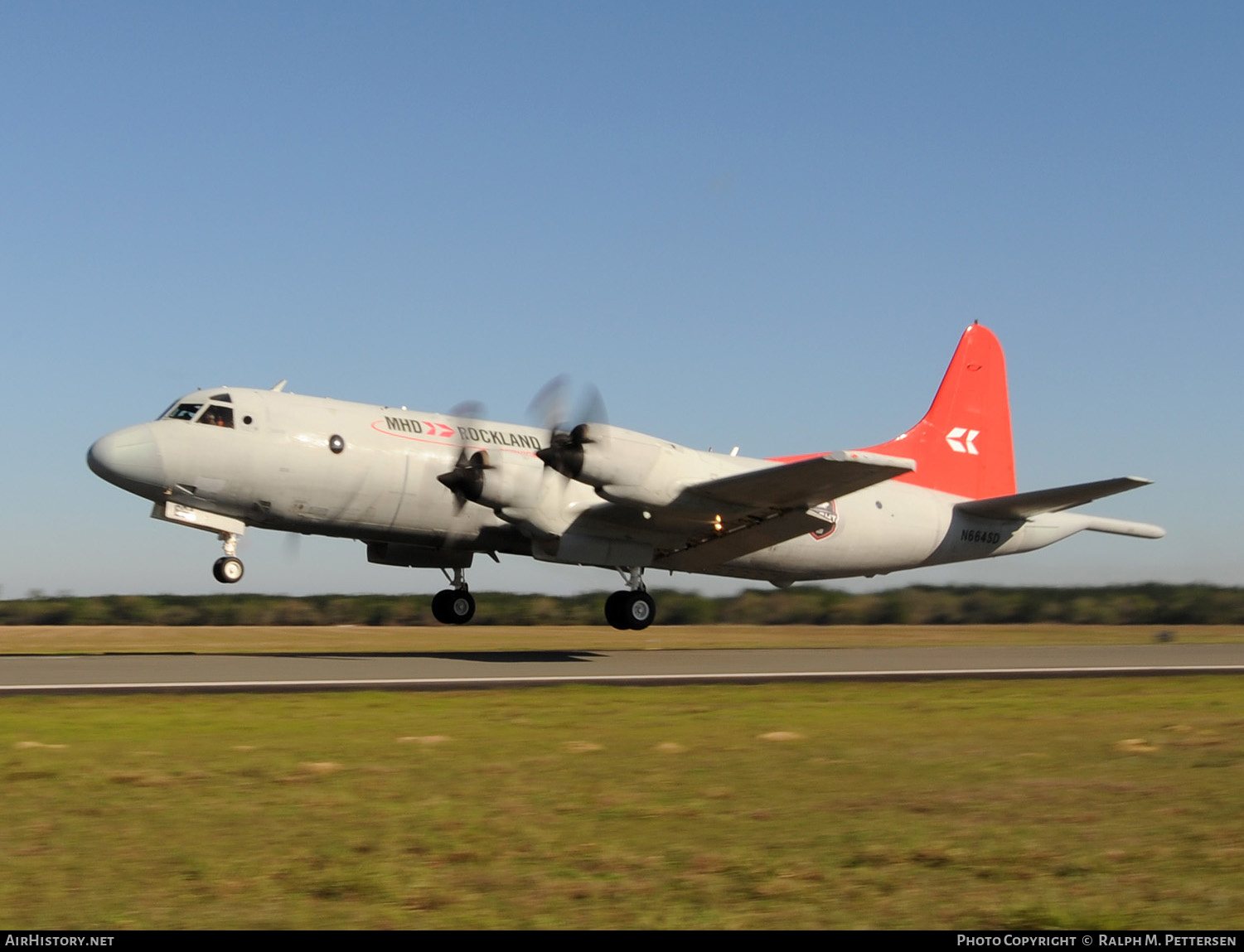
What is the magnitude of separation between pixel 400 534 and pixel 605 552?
4.13m

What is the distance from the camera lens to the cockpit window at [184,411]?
20.6m

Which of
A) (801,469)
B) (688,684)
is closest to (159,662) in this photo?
(688,684)

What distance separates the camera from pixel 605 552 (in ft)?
75.3

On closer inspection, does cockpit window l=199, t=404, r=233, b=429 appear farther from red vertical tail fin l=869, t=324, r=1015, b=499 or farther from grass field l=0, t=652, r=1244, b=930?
red vertical tail fin l=869, t=324, r=1015, b=499

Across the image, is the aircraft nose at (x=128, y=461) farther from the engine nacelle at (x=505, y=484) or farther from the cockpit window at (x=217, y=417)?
the engine nacelle at (x=505, y=484)

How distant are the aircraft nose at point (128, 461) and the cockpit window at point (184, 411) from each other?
69 cm

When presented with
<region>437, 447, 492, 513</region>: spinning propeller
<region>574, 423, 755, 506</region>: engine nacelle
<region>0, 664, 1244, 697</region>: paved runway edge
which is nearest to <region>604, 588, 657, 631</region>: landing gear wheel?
<region>574, 423, 755, 506</region>: engine nacelle

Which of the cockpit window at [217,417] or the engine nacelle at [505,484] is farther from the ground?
the cockpit window at [217,417]

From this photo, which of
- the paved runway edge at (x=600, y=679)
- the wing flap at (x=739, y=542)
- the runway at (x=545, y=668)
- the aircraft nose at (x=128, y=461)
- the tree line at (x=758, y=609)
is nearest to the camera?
the paved runway edge at (x=600, y=679)

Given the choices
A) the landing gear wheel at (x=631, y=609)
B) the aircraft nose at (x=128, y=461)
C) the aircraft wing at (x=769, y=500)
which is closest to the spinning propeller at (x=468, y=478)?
the aircraft wing at (x=769, y=500)

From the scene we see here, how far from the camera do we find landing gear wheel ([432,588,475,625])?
25484mm

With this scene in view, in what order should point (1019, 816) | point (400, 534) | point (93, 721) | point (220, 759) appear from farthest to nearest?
point (400, 534) → point (93, 721) → point (220, 759) → point (1019, 816)

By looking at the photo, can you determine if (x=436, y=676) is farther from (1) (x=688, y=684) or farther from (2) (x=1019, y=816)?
(2) (x=1019, y=816)

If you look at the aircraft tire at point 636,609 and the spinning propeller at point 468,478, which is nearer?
the spinning propeller at point 468,478
